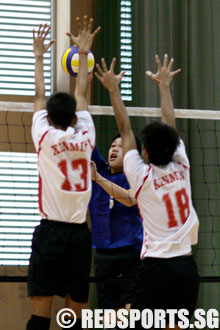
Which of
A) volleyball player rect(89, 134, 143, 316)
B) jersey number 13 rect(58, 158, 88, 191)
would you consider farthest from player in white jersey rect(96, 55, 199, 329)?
volleyball player rect(89, 134, 143, 316)

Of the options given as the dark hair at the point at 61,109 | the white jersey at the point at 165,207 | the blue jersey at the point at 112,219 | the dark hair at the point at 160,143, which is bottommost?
the blue jersey at the point at 112,219

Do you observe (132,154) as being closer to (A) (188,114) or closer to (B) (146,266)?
(B) (146,266)

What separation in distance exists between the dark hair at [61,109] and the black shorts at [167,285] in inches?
38.2

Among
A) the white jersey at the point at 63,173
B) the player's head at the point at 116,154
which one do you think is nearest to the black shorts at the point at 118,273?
the player's head at the point at 116,154

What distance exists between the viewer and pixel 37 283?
3857 millimetres

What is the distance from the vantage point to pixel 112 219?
518 centimetres

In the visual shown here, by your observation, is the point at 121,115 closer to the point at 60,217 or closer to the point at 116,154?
the point at 60,217

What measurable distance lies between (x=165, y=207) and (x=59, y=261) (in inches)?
27.5

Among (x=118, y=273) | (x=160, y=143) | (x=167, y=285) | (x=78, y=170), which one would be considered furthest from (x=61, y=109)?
(x=118, y=273)

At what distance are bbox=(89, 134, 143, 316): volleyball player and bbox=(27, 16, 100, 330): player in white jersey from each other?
1.03 meters

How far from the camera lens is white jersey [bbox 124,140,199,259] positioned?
3715mm

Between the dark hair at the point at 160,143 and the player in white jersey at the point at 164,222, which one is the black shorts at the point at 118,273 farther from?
the dark hair at the point at 160,143

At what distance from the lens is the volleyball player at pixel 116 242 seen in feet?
16.6

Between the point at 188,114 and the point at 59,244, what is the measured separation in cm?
181
